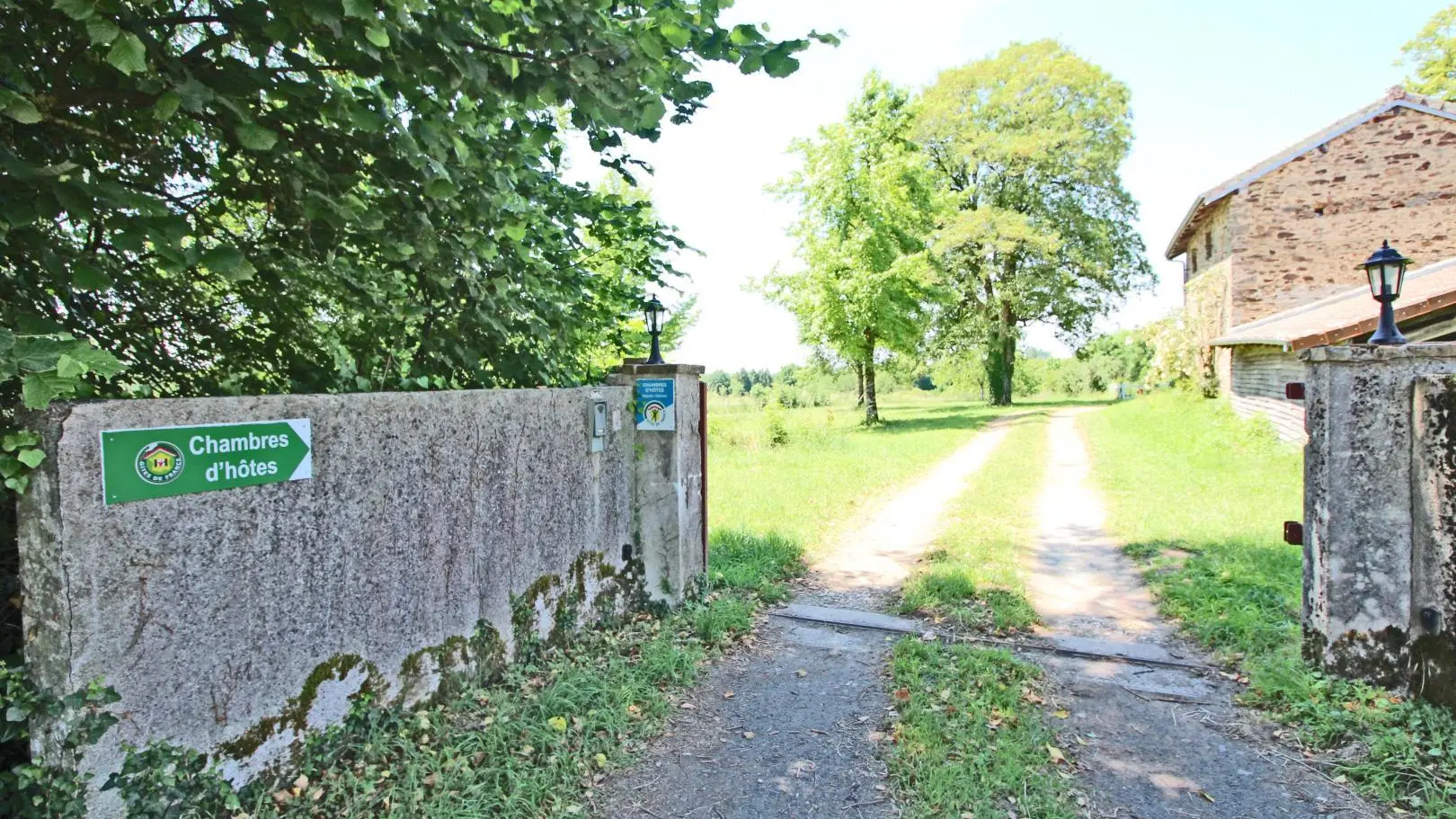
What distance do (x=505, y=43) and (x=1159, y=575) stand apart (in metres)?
6.61

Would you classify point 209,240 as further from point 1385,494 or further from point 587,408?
point 1385,494

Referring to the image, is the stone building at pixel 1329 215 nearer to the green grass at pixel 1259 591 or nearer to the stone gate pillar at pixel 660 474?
the green grass at pixel 1259 591

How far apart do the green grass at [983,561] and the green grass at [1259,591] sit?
1.11 meters

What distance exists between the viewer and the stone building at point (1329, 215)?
638 inches

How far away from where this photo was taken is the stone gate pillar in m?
5.52

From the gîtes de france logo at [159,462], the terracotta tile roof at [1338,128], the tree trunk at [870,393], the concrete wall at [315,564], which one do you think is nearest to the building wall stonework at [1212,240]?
the terracotta tile roof at [1338,128]

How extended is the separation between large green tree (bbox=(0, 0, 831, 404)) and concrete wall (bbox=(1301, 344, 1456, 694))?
3.72 m

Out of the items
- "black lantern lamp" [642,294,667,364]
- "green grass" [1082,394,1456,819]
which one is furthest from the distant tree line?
"black lantern lamp" [642,294,667,364]

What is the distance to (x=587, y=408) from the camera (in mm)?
5051

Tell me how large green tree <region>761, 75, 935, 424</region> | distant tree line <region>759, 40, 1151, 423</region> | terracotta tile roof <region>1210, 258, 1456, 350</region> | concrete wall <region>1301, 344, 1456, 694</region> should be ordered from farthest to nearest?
distant tree line <region>759, 40, 1151, 423</region> < large green tree <region>761, 75, 935, 424</region> < terracotta tile roof <region>1210, 258, 1456, 350</region> < concrete wall <region>1301, 344, 1456, 694</region>

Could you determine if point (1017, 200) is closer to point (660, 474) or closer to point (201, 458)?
point (660, 474)

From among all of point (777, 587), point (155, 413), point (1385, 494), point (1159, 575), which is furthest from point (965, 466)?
point (155, 413)

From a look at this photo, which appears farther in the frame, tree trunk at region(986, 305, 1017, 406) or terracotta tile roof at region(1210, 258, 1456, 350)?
tree trunk at region(986, 305, 1017, 406)

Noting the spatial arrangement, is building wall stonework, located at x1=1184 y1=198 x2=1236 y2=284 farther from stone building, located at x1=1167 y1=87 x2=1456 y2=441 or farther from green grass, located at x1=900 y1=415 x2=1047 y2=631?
green grass, located at x1=900 y1=415 x2=1047 y2=631
